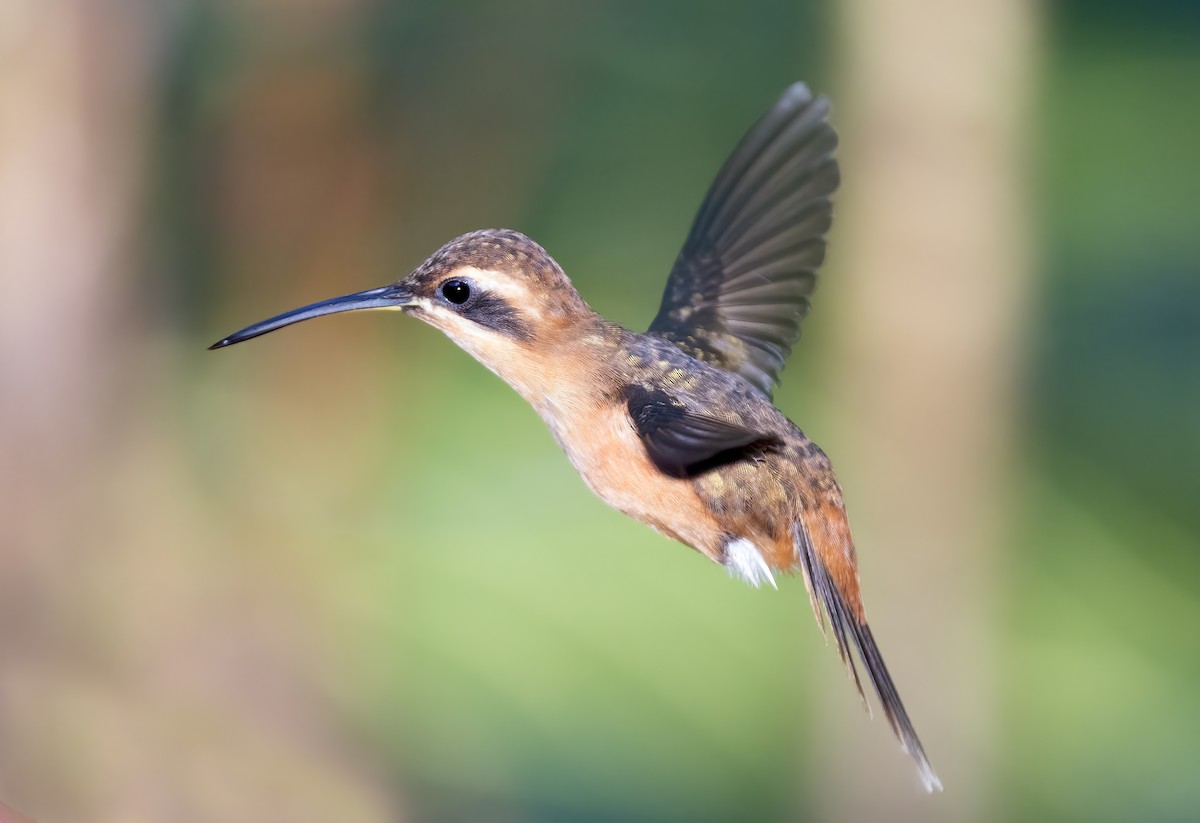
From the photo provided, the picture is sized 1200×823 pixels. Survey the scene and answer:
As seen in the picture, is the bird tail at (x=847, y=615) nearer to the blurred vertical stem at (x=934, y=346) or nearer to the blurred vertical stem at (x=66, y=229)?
the blurred vertical stem at (x=934, y=346)

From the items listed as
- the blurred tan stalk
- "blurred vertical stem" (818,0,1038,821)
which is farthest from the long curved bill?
"blurred vertical stem" (818,0,1038,821)

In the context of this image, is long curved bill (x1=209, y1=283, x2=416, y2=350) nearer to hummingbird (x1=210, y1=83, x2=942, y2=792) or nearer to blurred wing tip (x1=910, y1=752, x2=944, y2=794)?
hummingbird (x1=210, y1=83, x2=942, y2=792)

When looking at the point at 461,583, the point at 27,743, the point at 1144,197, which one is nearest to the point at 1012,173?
the point at 1144,197

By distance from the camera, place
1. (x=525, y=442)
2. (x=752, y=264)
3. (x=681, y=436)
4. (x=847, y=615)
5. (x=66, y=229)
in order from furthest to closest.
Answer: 1. (x=525, y=442)
2. (x=66, y=229)
3. (x=752, y=264)
4. (x=847, y=615)
5. (x=681, y=436)

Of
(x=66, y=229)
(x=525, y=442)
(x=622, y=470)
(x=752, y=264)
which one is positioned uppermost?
(x=752, y=264)

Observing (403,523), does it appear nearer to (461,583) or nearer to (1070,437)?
(461,583)

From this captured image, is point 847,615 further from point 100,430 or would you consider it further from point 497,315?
point 100,430

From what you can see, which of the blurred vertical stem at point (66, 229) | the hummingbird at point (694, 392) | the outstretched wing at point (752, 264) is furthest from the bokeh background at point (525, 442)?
the hummingbird at point (694, 392)

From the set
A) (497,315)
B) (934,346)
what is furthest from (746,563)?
(934,346)
